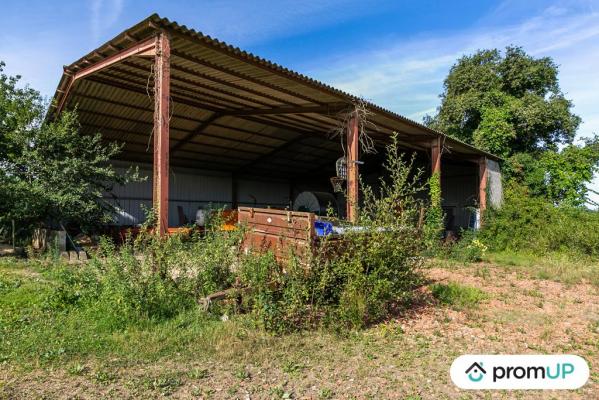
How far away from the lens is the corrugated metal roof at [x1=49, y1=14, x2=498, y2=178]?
347 inches

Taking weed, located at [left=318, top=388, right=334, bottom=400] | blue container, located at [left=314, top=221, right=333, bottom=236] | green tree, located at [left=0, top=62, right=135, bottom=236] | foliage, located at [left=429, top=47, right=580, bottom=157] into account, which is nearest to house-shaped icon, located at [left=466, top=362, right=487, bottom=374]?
weed, located at [left=318, top=388, right=334, bottom=400]

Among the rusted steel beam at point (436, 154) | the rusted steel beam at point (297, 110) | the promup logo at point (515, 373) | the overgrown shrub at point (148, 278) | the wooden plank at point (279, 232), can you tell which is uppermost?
the rusted steel beam at point (297, 110)

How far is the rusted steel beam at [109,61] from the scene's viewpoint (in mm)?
7476

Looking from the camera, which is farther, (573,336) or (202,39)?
(202,39)

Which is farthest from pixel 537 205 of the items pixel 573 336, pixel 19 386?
pixel 19 386

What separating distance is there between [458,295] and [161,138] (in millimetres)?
5625

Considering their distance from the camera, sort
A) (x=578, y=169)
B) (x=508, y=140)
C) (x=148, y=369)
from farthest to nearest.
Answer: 1. (x=508, y=140)
2. (x=578, y=169)
3. (x=148, y=369)

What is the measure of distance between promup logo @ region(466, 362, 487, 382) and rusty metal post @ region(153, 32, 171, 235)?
15.2ft

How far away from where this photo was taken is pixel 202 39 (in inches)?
301

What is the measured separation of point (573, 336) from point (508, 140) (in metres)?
17.9

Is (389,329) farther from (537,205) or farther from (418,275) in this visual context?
(537,205)

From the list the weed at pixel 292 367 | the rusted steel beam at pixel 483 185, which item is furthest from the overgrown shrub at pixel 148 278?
the rusted steel beam at pixel 483 185

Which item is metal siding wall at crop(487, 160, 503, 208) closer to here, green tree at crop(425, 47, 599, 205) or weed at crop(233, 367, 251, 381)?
green tree at crop(425, 47, 599, 205)

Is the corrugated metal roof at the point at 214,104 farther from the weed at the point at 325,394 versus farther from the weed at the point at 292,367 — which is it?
the weed at the point at 325,394
